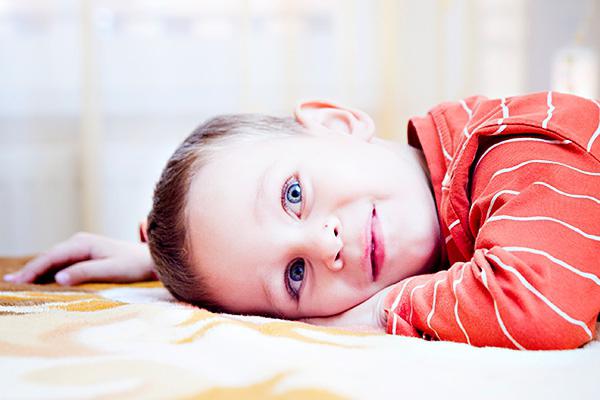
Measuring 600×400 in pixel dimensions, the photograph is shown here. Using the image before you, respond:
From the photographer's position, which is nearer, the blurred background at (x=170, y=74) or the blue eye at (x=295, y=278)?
the blue eye at (x=295, y=278)

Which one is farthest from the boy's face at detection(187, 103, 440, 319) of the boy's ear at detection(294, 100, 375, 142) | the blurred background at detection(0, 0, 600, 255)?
the blurred background at detection(0, 0, 600, 255)

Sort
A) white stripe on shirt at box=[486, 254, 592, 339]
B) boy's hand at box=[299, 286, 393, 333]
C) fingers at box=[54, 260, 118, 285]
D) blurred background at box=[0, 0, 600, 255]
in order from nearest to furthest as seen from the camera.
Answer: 1. white stripe on shirt at box=[486, 254, 592, 339]
2. boy's hand at box=[299, 286, 393, 333]
3. fingers at box=[54, 260, 118, 285]
4. blurred background at box=[0, 0, 600, 255]

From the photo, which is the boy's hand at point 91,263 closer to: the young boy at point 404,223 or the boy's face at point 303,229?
the young boy at point 404,223

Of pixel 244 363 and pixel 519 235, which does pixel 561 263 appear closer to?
pixel 519 235

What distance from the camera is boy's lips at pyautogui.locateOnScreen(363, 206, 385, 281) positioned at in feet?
3.02

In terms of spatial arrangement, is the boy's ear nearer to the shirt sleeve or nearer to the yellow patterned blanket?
the shirt sleeve

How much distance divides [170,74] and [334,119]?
1297mm

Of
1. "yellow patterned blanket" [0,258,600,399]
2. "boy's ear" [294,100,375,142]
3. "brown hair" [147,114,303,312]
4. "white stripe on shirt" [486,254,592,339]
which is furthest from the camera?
"boy's ear" [294,100,375,142]

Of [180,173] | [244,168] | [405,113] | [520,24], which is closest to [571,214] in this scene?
[244,168]

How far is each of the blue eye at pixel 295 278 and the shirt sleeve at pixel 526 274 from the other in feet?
0.45

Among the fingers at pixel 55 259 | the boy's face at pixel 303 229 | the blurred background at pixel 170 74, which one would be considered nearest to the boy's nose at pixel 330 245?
the boy's face at pixel 303 229

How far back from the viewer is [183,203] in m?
0.98

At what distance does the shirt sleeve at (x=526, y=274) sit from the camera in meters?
0.73

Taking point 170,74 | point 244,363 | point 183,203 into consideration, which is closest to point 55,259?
point 183,203
